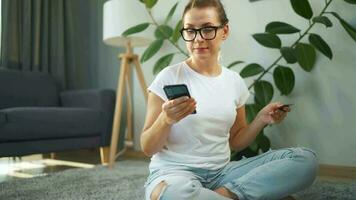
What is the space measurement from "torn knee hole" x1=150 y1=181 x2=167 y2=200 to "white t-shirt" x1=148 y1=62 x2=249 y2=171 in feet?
0.28

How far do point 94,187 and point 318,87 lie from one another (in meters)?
1.21

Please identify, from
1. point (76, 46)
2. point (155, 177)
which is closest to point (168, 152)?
point (155, 177)

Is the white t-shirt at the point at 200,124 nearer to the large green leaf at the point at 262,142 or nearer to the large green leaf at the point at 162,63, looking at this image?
the large green leaf at the point at 262,142

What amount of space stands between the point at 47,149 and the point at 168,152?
1.22 metres

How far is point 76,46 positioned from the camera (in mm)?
3123

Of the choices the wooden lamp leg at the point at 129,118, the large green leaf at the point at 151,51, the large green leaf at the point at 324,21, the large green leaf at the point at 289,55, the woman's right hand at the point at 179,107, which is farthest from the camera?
the wooden lamp leg at the point at 129,118

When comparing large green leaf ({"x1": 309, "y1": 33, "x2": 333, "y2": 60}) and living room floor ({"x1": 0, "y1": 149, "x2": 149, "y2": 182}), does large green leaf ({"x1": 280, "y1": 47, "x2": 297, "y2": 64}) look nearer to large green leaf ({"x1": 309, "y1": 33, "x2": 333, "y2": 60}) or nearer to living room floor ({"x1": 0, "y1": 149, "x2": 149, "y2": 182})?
large green leaf ({"x1": 309, "y1": 33, "x2": 333, "y2": 60})

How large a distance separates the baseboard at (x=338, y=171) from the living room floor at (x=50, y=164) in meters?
0.02

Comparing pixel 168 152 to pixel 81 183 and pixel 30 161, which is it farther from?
pixel 30 161

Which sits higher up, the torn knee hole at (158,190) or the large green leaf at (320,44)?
the large green leaf at (320,44)

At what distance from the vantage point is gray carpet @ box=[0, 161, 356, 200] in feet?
4.43

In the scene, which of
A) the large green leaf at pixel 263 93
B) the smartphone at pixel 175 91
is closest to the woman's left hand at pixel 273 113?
the smartphone at pixel 175 91

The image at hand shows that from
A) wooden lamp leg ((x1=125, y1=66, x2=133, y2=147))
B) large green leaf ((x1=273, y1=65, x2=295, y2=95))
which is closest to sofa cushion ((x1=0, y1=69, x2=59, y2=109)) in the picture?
wooden lamp leg ((x1=125, y1=66, x2=133, y2=147))

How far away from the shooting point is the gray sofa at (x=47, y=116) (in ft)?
6.18
